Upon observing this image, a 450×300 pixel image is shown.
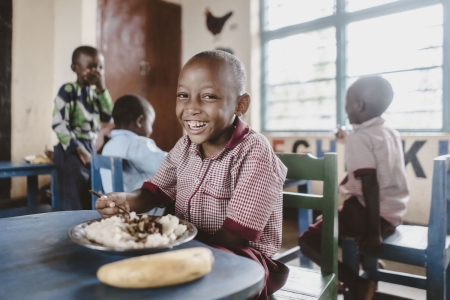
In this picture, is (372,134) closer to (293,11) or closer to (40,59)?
(293,11)

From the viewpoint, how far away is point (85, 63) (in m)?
2.86

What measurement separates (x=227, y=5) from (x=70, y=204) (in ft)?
9.77

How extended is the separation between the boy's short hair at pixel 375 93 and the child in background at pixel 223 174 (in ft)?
3.68

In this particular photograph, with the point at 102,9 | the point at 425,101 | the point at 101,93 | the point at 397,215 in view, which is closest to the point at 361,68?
the point at 425,101

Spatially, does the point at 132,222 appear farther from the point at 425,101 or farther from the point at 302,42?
the point at 302,42

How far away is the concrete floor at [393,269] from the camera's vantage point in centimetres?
220

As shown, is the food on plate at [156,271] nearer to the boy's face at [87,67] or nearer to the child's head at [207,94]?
the child's head at [207,94]

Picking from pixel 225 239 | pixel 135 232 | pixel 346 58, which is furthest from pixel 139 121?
pixel 346 58

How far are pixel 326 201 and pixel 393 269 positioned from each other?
177 cm

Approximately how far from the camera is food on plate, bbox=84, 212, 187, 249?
0.63 m

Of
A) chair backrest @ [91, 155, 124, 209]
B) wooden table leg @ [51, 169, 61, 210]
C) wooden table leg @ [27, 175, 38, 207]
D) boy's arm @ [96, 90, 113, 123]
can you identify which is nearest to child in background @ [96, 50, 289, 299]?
chair backrest @ [91, 155, 124, 209]

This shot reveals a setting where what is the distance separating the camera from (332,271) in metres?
1.24

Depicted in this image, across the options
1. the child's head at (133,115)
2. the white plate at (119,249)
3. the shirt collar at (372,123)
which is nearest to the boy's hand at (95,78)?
the child's head at (133,115)

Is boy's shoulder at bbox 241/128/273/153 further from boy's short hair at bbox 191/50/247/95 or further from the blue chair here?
the blue chair
